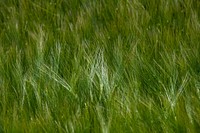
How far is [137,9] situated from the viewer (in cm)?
264

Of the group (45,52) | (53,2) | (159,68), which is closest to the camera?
(159,68)

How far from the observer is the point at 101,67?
83.0 inches

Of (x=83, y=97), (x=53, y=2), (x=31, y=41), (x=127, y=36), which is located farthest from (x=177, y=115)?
(x=53, y=2)

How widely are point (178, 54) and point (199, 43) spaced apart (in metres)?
0.09

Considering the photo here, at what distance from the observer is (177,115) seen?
1748 millimetres

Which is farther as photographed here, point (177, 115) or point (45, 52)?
point (45, 52)

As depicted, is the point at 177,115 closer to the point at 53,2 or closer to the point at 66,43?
the point at 66,43

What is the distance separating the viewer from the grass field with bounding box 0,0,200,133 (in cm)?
180

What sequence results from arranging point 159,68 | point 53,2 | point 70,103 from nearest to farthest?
Result: point 70,103 → point 159,68 → point 53,2

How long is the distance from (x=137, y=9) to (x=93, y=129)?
38.8 inches

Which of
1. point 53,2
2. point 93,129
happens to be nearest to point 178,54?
point 93,129

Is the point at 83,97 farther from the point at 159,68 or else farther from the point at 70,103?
the point at 159,68

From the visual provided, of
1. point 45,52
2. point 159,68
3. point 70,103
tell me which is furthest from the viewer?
point 45,52

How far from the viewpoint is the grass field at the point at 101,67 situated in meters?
1.80
